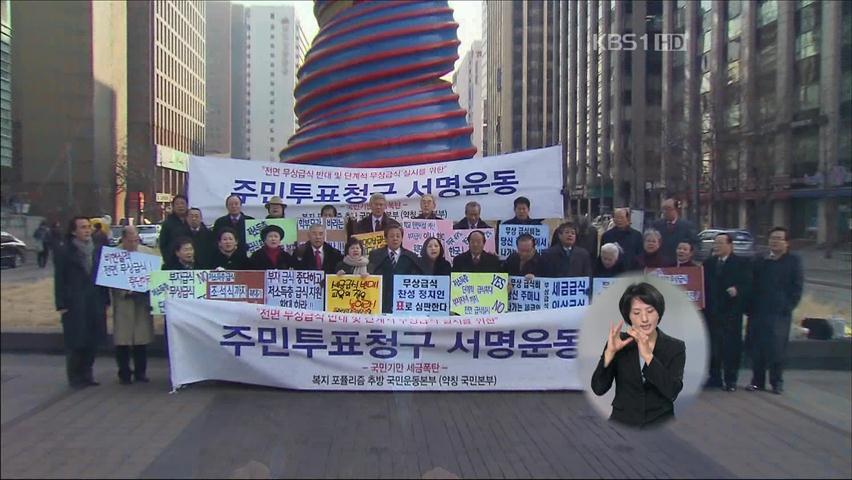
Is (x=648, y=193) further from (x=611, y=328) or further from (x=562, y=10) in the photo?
(x=611, y=328)

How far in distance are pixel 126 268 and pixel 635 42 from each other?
14.8 metres

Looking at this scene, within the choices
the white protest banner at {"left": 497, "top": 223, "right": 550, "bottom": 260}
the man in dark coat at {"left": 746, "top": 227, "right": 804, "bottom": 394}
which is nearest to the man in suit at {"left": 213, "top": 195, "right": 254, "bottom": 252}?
the white protest banner at {"left": 497, "top": 223, "right": 550, "bottom": 260}

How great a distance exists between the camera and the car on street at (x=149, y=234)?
7.20 metres

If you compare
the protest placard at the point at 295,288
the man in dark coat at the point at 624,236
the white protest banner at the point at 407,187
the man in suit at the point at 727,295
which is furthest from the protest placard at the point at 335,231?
the man in suit at the point at 727,295

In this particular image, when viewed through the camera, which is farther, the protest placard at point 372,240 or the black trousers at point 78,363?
the protest placard at point 372,240

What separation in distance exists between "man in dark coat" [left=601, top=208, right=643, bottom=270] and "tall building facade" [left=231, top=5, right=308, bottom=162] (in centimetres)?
374

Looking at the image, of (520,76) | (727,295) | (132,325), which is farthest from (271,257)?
(520,76)

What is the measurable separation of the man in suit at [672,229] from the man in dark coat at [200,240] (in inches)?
171

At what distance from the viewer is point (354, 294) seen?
6895 millimetres

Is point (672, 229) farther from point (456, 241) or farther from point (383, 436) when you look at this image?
point (383, 436)

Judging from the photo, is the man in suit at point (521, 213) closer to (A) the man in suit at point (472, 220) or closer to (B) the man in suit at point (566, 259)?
(A) the man in suit at point (472, 220)

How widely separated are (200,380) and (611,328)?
4.11m

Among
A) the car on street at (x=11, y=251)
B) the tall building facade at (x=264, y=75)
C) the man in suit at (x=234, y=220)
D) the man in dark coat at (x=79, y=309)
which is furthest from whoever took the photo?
the man in suit at (x=234, y=220)

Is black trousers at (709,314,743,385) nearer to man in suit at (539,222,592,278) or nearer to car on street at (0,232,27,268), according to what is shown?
man in suit at (539,222,592,278)
